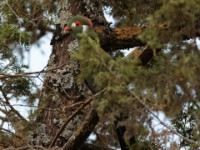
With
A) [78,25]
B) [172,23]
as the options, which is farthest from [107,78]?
[78,25]

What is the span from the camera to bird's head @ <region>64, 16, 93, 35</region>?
3.14 metres

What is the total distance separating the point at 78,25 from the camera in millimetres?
3152

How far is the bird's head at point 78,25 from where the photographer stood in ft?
10.3

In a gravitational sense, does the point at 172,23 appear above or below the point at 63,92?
below

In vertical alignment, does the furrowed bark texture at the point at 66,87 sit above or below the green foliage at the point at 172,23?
above

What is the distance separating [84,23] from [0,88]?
69cm

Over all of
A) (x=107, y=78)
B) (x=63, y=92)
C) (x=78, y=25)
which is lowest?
(x=107, y=78)

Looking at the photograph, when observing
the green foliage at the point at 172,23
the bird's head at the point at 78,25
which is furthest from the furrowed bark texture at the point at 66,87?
the green foliage at the point at 172,23

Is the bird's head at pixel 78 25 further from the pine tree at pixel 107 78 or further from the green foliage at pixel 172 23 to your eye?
the green foliage at pixel 172 23

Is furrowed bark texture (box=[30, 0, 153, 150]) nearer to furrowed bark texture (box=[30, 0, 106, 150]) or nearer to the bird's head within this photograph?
furrowed bark texture (box=[30, 0, 106, 150])

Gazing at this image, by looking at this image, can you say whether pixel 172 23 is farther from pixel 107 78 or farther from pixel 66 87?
pixel 66 87

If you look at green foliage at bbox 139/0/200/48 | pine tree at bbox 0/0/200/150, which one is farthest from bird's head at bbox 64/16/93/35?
Answer: green foliage at bbox 139/0/200/48

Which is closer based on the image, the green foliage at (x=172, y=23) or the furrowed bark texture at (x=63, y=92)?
the green foliage at (x=172, y=23)

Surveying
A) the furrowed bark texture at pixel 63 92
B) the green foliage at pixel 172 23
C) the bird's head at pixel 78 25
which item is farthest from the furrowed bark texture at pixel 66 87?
the green foliage at pixel 172 23
